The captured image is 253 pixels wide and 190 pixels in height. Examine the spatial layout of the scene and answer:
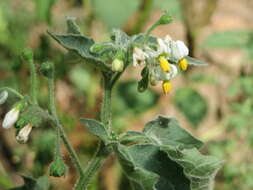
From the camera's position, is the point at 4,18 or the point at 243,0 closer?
the point at 4,18

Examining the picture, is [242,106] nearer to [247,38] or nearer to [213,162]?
[247,38]

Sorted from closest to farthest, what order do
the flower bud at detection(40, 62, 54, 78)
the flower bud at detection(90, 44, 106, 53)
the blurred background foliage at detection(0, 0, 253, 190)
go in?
the flower bud at detection(90, 44, 106, 53) < the flower bud at detection(40, 62, 54, 78) < the blurred background foliage at detection(0, 0, 253, 190)

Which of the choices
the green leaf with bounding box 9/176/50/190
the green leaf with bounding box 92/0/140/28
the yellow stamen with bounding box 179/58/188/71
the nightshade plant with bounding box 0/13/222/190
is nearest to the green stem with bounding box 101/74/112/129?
the nightshade plant with bounding box 0/13/222/190

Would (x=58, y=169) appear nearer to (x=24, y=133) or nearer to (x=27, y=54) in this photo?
(x=24, y=133)

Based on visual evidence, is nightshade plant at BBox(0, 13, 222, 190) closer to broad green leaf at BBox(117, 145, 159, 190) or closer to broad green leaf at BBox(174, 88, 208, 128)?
broad green leaf at BBox(117, 145, 159, 190)

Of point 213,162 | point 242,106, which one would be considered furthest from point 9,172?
point 213,162

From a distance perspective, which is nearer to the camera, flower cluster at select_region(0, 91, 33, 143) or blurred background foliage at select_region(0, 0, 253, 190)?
flower cluster at select_region(0, 91, 33, 143)

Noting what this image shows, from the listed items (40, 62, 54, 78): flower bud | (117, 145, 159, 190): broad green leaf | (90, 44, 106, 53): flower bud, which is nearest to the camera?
(117, 145, 159, 190): broad green leaf
